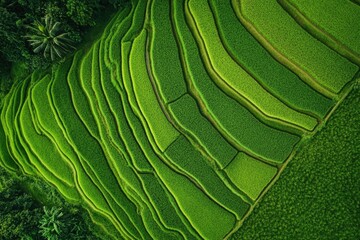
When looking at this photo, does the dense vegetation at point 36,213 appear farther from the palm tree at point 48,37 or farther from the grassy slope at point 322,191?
the grassy slope at point 322,191

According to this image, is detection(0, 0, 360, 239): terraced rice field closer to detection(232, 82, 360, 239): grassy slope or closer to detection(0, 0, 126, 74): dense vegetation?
detection(232, 82, 360, 239): grassy slope

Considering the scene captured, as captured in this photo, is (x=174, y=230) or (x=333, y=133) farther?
(x=174, y=230)

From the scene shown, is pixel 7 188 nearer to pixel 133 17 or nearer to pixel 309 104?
pixel 133 17

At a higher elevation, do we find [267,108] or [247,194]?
[267,108]

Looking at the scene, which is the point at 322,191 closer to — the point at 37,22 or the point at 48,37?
the point at 48,37

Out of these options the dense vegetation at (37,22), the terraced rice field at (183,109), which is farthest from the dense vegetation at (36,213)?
the dense vegetation at (37,22)

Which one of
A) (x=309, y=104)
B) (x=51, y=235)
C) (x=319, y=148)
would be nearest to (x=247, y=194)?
(x=319, y=148)
